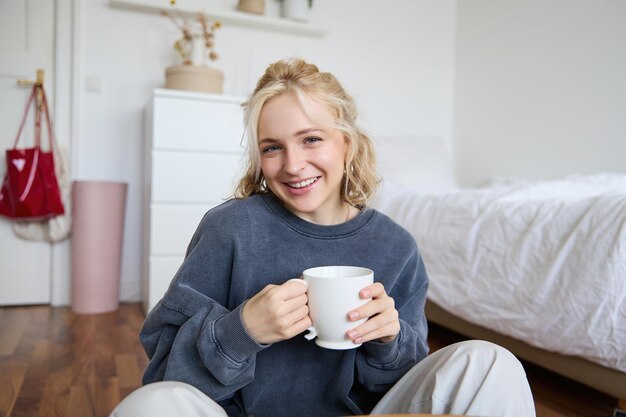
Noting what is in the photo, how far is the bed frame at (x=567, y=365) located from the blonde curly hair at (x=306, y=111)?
0.81 m

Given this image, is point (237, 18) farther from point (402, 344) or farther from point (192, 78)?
point (402, 344)

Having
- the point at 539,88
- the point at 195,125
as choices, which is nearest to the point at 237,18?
the point at 195,125

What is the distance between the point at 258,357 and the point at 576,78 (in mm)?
2368

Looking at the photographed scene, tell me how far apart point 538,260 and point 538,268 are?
0.9 inches

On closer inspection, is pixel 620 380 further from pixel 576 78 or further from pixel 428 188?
pixel 576 78

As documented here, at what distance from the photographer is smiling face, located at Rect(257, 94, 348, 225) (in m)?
0.87

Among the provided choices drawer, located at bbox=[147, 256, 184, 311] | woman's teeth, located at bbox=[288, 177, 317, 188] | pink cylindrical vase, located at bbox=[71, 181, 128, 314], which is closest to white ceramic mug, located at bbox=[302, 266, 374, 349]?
woman's teeth, located at bbox=[288, 177, 317, 188]

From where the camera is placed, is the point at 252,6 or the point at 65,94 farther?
the point at 252,6

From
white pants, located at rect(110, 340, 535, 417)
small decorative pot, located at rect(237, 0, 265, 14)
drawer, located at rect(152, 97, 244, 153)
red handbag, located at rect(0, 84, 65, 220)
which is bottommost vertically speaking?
white pants, located at rect(110, 340, 535, 417)

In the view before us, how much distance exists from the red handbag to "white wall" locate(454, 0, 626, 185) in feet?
7.54

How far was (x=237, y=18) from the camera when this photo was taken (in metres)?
2.88

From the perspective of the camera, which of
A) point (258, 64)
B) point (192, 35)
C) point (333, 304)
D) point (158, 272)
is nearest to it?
point (333, 304)

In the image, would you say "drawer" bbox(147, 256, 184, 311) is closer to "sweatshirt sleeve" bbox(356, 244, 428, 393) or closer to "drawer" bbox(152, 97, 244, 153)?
"drawer" bbox(152, 97, 244, 153)

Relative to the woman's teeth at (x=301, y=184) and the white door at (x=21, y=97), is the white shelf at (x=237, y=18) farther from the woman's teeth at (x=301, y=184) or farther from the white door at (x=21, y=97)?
the woman's teeth at (x=301, y=184)
